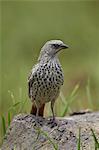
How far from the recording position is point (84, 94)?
483 inches

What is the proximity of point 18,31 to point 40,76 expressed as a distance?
30.0 ft

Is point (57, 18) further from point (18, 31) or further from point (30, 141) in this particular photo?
point (30, 141)

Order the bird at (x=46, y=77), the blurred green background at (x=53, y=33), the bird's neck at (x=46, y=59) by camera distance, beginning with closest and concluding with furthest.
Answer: the bird at (x=46, y=77) < the bird's neck at (x=46, y=59) < the blurred green background at (x=53, y=33)

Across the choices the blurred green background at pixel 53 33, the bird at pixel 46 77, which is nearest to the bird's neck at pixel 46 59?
the bird at pixel 46 77

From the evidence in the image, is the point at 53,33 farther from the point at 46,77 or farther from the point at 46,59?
the point at 46,77

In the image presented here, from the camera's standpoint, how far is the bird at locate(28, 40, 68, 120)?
6.92 m

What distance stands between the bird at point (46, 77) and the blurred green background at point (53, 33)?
225 inches

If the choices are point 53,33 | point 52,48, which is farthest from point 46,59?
point 53,33

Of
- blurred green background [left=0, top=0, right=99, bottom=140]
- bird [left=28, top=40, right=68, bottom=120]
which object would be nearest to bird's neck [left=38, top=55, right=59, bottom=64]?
bird [left=28, top=40, right=68, bottom=120]

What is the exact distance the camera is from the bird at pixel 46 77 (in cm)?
692

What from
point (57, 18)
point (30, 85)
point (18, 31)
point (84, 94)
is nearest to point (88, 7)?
point (57, 18)

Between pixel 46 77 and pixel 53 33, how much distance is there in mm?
9253

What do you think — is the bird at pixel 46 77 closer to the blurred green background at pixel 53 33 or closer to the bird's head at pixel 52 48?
the bird's head at pixel 52 48

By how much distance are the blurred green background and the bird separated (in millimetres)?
5711
